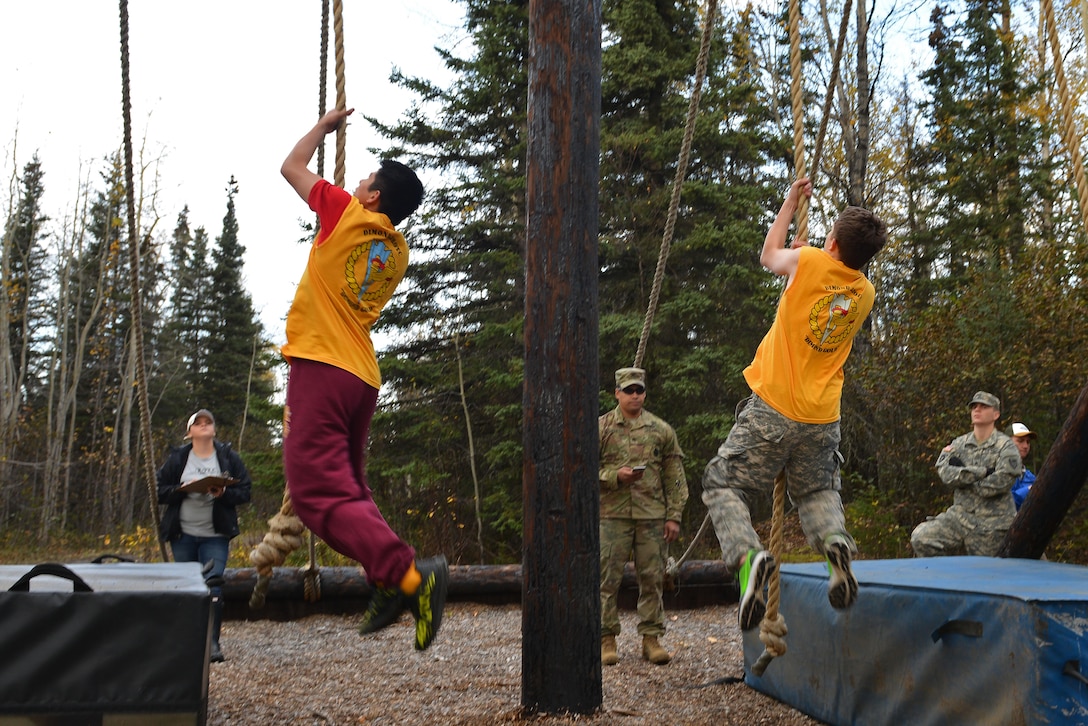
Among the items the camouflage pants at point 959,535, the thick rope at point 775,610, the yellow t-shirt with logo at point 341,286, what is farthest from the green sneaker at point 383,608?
the camouflage pants at point 959,535

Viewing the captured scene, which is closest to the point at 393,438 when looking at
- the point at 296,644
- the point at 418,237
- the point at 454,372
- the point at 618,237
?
the point at 454,372

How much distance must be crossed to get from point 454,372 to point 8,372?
43.8 ft

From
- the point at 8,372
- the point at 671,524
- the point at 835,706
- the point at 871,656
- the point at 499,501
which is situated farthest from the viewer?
the point at 8,372

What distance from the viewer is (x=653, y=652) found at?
668 centimetres

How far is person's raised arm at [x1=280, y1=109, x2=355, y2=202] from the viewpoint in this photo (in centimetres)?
368

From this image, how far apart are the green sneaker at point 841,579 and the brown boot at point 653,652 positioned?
2.87 metres

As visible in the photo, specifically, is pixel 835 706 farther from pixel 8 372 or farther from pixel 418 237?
pixel 8 372

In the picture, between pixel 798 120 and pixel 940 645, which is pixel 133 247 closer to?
pixel 798 120

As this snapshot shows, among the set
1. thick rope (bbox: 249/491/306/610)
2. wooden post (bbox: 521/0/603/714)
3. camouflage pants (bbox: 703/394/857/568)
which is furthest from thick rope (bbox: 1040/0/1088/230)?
thick rope (bbox: 249/491/306/610)

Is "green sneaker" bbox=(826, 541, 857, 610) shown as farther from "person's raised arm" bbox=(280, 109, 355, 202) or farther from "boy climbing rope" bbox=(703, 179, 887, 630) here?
"person's raised arm" bbox=(280, 109, 355, 202)

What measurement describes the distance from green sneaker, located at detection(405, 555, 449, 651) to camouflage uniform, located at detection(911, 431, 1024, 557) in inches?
189

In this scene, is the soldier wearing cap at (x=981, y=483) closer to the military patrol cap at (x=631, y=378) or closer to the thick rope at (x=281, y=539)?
the military patrol cap at (x=631, y=378)

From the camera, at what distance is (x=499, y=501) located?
14367mm

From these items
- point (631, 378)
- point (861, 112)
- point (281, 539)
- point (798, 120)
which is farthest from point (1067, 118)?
point (861, 112)
